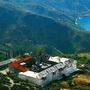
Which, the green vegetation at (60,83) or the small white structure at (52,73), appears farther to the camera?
the small white structure at (52,73)

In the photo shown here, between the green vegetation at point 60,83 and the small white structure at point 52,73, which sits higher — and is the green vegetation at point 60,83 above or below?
below

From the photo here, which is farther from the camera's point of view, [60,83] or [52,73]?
[52,73]

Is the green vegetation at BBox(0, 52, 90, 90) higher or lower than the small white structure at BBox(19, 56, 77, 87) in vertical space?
lower

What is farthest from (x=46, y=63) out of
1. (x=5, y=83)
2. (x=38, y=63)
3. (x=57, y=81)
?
(x=5, y=83)

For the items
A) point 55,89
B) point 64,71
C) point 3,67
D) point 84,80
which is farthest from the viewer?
point 3,67

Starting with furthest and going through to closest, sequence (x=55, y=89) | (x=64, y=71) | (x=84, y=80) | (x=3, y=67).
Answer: (x=3, y=67) < (x=64, y=71) < (x=84, y=80) < (x=55, y=89)

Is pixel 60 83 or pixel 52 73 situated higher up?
pixel 52 73

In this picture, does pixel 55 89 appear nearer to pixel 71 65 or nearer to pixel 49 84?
pixel 49 84

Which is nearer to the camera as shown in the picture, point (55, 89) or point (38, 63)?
point (55, 89)
